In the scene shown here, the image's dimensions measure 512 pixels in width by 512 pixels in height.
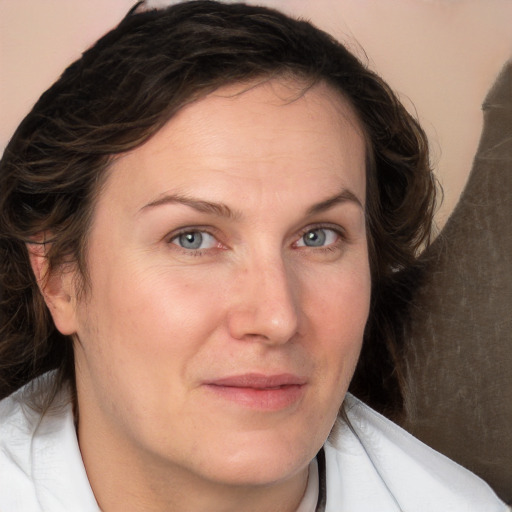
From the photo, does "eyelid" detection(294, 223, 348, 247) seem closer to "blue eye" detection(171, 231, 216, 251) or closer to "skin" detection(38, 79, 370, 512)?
"skin" detection(38, 79, 370, 512)

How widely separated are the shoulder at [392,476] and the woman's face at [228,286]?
0.33 m

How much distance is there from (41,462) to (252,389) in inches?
19.4

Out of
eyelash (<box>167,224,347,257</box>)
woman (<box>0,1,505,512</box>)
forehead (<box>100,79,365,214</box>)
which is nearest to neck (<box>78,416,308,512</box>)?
woman (<box>0,1,505,512</box>)

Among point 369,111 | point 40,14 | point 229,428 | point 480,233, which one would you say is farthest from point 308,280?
point 40,14

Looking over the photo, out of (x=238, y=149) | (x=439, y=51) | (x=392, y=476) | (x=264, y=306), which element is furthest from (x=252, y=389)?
(x=439, y=51)

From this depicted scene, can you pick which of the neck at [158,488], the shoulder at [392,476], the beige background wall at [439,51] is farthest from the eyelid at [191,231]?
the beige background wall at [439,51]

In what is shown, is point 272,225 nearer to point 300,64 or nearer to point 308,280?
point 308,280

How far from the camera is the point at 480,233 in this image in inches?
88.8

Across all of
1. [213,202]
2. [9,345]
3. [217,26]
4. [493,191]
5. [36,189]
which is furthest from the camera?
[493,191]

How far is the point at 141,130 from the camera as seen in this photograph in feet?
5.58

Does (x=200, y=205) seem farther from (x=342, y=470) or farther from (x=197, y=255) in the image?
(x=342, y=470)

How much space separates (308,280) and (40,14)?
0.84 metres

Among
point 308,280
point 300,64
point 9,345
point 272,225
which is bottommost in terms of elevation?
point 9,345

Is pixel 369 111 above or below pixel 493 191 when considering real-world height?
above
